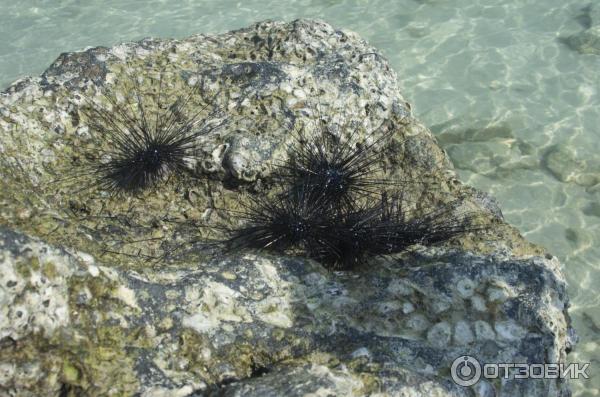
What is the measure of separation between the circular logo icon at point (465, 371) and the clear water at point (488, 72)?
7.25 feet

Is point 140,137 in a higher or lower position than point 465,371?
higher

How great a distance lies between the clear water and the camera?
6.16m

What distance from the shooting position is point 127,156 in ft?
14.3

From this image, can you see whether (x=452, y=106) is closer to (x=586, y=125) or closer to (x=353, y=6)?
(x=586, y=125)

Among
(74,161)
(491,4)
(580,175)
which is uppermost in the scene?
(74,161)

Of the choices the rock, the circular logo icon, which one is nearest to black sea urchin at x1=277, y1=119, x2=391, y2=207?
the circular logo icon

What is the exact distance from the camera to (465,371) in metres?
3.12

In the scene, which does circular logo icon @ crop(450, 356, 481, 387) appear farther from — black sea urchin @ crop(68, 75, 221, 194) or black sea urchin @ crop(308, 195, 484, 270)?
black sea urchin @ crop(68, 75, 221, 194)

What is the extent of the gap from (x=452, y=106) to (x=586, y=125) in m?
1.53

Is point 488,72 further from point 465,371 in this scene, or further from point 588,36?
point 465,371

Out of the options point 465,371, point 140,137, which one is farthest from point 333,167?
point 465,371

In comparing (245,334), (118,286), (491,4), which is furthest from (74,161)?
(491,4)

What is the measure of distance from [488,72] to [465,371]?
5.85 meters

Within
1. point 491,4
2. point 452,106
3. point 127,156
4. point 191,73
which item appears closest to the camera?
point 127,156
